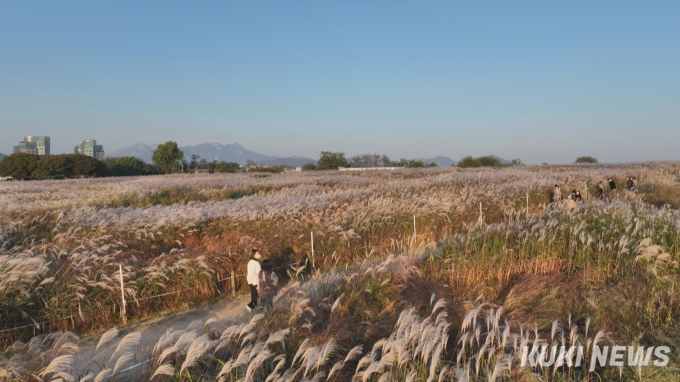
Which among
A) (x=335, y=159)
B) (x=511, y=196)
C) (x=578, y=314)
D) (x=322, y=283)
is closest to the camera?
(x=578, y=314)

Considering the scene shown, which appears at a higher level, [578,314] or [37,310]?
[578,314]

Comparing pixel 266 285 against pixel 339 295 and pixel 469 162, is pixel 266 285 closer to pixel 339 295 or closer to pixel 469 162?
pixel 339 295

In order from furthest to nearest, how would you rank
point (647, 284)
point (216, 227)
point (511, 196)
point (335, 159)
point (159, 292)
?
point (335, 159) → point (511, 196) → point (216, 227) → point (159, 292) → point (647, 284)

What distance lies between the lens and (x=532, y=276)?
269 inches

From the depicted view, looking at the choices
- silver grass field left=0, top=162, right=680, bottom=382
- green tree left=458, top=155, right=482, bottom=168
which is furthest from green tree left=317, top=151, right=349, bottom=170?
silver grass field left=0, top=162, right=680, bottom=382

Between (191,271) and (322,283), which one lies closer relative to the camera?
(322,283)

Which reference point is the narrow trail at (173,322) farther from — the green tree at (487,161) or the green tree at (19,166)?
the green tree at (487,161)

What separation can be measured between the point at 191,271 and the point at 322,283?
3.39 meters

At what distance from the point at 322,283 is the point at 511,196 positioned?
13963 millimetres

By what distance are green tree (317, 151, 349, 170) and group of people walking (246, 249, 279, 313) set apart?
83.2 meters

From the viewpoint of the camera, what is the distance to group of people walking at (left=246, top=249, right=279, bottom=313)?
22.8ft

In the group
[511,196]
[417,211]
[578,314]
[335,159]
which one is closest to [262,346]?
[578,314]

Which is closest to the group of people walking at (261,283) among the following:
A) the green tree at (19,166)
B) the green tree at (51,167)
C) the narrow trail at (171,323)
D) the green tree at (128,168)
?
the narrow trail at (171,323)

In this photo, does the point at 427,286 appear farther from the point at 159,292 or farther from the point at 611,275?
the point at 159,292
